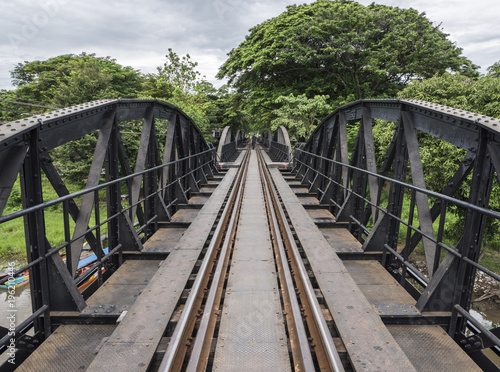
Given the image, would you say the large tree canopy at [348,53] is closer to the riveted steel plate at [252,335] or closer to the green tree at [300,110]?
the green tree at [300,110]

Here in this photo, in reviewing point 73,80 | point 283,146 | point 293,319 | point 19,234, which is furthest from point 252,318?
point 73,80

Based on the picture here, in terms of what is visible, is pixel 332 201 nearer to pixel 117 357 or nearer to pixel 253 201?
pixel 253 201

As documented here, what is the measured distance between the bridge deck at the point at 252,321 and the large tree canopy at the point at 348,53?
20548mm

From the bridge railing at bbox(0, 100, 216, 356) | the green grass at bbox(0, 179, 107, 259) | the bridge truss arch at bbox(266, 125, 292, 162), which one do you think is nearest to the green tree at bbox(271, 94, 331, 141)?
the bridge truss arch at bbox(266, 125, 292, 162)

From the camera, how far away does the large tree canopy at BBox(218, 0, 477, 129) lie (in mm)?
21625

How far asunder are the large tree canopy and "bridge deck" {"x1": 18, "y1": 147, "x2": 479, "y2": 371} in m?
20.5

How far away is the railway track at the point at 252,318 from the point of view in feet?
8.50

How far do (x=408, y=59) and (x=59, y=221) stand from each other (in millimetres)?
28430

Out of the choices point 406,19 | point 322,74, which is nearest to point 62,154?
point 322,74

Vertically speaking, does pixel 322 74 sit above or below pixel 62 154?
above

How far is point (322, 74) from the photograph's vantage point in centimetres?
2577

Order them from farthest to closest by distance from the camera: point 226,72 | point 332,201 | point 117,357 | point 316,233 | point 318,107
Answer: point 226,72 < point 318,107 < point 332,201 < point 316,233 < point 117,357

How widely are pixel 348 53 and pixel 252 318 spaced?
2354cm

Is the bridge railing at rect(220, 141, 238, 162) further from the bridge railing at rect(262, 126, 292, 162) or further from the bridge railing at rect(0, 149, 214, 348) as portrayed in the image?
the bridge railing at rect(0, 149, 214, 348)
